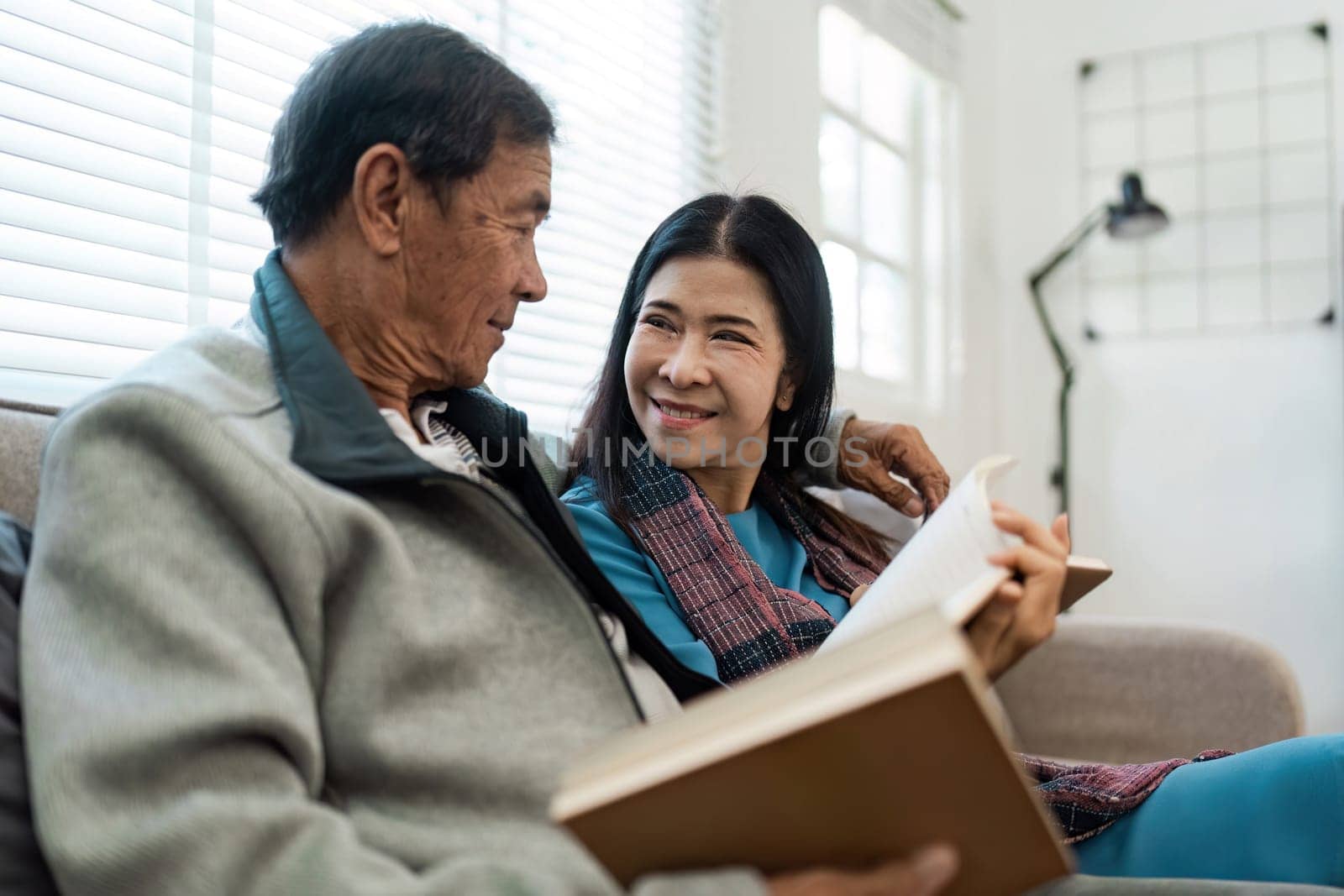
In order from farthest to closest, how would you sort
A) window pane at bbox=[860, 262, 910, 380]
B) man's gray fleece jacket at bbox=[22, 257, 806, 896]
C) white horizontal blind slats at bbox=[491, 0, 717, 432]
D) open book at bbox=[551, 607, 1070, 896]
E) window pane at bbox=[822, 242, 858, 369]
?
window pane at bbox=[860, 262, 910, 380], window pane at bbox=[822, 242, 858, 369], white horizontal blind slats at bbox=[491, 0, 717, 432], man's gray fleece jacket at bbox=[22, 257, 806, 896], open book at bbox=[551, 607, 1070, 896]

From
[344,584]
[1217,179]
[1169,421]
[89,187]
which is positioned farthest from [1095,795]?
[1217,179]

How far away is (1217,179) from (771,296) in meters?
2.69

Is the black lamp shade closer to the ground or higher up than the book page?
higher up

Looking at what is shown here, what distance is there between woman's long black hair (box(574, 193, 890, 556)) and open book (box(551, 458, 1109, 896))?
85 centimetres

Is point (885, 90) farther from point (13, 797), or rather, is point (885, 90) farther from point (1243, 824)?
point (13, 797)

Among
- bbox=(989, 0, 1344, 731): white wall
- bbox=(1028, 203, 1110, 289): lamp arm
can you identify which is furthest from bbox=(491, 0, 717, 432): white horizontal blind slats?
bbox=(989, 0, 1344, 731): white wall

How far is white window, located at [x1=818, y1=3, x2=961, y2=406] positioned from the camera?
317 cm

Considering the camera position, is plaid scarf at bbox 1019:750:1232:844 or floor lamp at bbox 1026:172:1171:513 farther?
floor lamp at bbox 1026:172:1171:513

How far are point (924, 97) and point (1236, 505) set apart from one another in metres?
1.69

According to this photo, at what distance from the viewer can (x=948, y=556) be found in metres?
0.91

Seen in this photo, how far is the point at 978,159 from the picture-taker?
3850 mm

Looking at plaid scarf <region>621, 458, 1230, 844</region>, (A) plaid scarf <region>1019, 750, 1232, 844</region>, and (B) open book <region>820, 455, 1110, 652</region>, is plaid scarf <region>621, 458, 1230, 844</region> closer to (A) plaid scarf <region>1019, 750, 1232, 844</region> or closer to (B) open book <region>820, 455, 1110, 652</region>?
(A) plaid scarf <region>1019, 750, 1232, 844</region>

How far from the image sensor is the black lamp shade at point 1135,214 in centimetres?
320

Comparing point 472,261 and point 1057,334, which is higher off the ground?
point 1057,334
